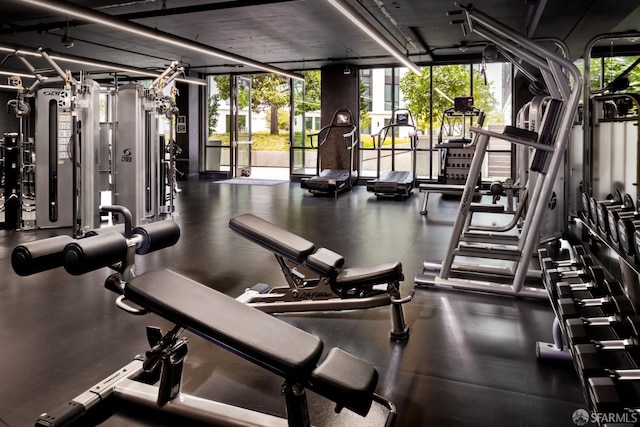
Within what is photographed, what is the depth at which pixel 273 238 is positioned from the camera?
9.94ft

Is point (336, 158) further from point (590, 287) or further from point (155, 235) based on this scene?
point (155, 235)

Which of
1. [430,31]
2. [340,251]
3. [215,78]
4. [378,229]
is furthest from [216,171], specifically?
[340,251]

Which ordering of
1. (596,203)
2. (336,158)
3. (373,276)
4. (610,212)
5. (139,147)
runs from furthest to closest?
1. (336,158)
2. (139,147)
3. (373,276)
4. (596,203)
5. (610,212)

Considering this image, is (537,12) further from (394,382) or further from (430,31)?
(394,382)

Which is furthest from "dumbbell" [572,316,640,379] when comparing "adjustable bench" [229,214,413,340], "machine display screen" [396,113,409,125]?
"machine display screen" [396,113,409,125]

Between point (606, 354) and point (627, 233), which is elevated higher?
point (627, 233)

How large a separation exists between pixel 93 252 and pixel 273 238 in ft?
4.60

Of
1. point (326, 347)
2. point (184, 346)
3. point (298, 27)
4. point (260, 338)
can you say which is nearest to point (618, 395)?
point (260, 338)

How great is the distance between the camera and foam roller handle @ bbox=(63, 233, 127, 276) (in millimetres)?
1670

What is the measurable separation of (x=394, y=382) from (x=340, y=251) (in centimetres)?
280

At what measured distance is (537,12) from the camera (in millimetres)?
6574

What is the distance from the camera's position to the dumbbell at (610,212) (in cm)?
228

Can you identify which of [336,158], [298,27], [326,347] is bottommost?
[326,347]

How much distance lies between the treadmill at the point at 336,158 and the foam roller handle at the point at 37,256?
27.2ft
